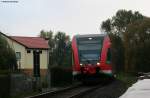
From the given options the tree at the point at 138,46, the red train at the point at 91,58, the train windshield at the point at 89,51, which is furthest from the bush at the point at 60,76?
the tree at the point at 138,46

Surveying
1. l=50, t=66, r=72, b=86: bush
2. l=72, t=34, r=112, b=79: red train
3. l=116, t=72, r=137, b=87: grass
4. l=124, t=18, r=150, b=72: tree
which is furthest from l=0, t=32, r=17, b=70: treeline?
l=124, t=18, r=150, b=72: tree

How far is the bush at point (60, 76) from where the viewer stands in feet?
143

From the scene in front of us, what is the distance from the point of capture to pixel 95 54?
40.4 m

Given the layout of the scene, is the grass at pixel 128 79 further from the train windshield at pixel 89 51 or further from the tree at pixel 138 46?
the tree at pixel 138 46

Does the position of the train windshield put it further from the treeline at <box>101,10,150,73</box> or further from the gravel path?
the treeline at <box>101,10,150,73</box>

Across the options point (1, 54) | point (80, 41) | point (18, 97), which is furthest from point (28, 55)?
point (18, 97)

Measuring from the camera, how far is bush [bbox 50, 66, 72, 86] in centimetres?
4372

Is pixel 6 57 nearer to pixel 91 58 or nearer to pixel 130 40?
pixel 91 58

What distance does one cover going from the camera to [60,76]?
45188 millimetres

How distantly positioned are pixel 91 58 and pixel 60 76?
5.38m

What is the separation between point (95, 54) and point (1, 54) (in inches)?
426

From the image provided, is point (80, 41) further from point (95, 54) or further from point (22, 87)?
point (22, 87)

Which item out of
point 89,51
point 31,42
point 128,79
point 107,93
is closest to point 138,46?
point 31,42

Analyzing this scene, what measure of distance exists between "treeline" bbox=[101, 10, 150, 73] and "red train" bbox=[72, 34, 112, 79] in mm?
38364
